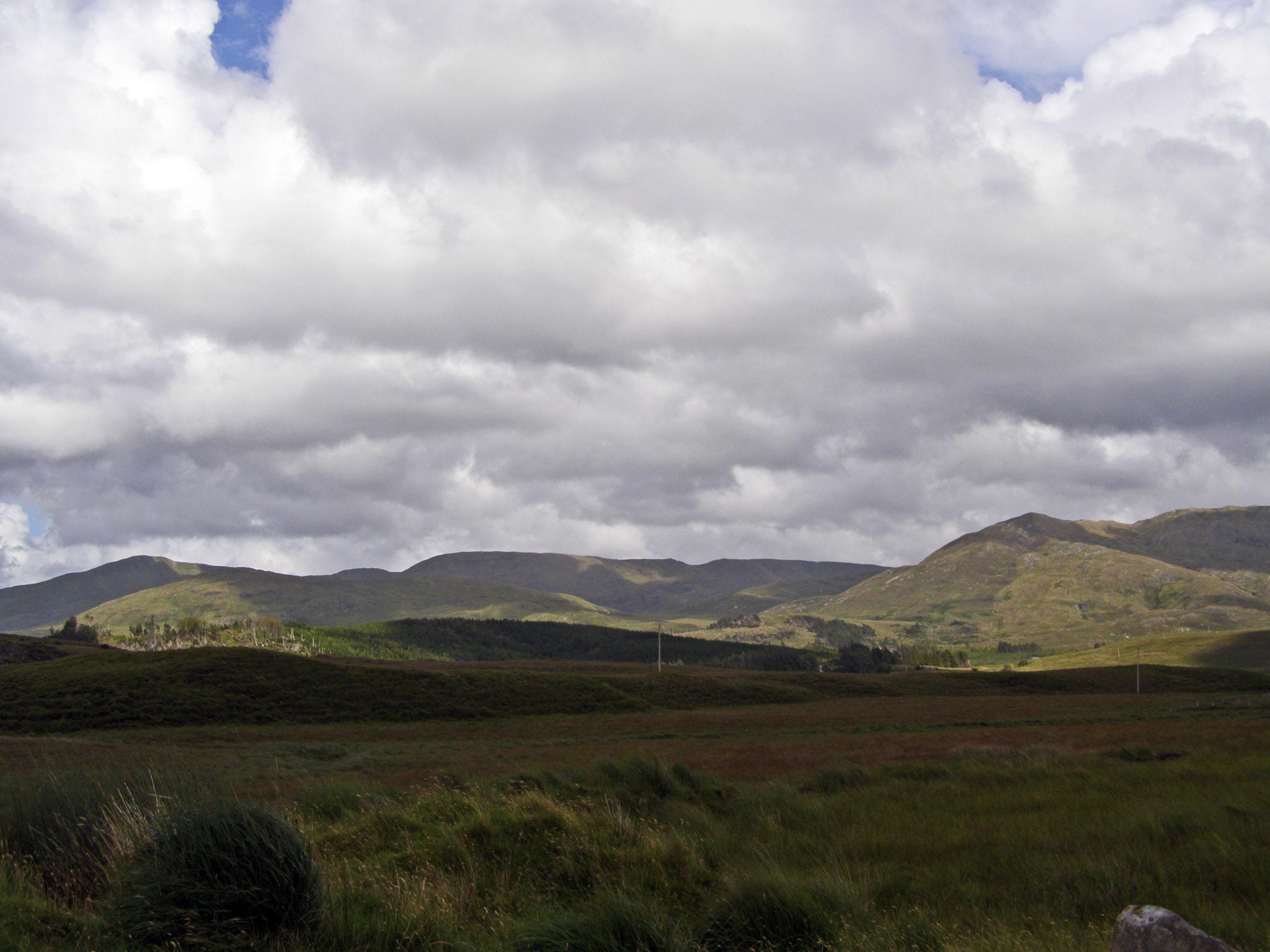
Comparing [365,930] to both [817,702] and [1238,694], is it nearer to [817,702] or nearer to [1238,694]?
[817,702]

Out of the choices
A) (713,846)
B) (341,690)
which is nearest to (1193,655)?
(341,690)

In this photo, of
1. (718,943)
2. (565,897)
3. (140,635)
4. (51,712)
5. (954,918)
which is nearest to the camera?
(718,943)

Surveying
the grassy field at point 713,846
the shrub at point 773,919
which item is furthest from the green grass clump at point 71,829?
the shrub at point 773,919

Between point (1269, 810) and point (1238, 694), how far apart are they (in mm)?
85346

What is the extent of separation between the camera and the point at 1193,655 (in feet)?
596

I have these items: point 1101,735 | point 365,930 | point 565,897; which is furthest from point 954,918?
point 1101,735

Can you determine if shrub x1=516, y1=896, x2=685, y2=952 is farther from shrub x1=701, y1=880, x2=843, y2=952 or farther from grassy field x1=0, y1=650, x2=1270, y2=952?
shrub x1=701, y1=880, x2=843, y2=952

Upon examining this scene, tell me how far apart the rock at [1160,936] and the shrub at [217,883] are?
6.79m

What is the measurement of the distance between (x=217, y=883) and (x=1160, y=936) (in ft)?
25.6

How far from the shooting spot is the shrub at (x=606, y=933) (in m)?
7.27

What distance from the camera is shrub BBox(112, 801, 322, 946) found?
770cm

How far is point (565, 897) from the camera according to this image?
31.7 feet

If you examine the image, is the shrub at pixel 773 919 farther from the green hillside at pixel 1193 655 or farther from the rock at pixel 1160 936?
the green hillside at pixel 1193 655

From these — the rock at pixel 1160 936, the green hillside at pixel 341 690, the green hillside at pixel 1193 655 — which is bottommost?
the green hillside at pixel 1193 655
